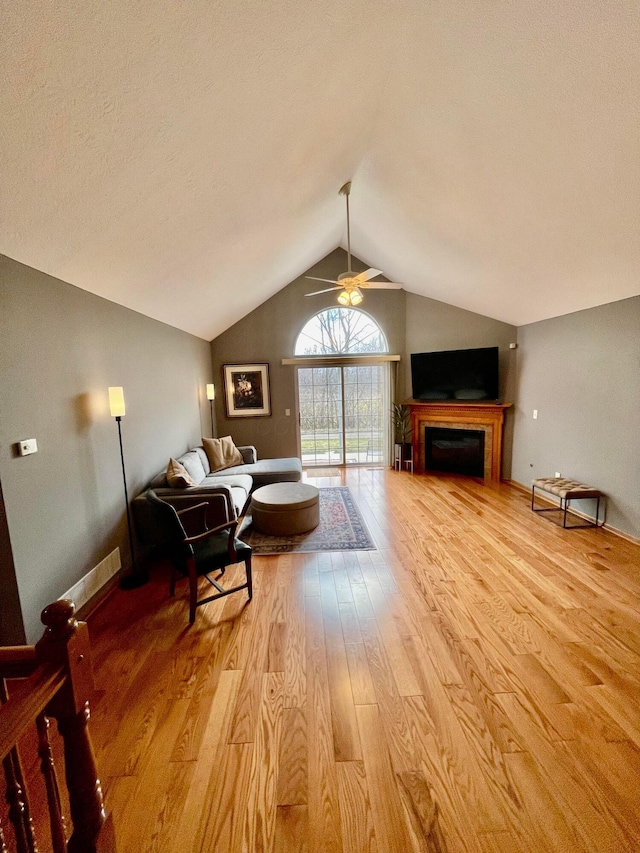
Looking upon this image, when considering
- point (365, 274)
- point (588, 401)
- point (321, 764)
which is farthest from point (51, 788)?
point (588, 401)

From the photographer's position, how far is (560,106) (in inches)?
76.3

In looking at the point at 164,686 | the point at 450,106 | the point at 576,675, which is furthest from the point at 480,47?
the point at 164,686

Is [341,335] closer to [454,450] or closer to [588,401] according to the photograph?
[454,450]

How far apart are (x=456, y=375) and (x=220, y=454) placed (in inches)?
159

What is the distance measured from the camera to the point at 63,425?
229 centimetres

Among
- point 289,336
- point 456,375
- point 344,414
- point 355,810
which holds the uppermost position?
point 289,336

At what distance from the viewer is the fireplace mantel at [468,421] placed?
17.7ft

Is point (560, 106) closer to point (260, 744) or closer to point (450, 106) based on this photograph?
point (450, 106)

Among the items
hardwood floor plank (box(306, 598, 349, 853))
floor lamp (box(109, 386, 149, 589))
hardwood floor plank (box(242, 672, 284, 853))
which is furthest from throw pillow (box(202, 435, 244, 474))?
hardwood floor plank (box(242, 672, 284, 853))

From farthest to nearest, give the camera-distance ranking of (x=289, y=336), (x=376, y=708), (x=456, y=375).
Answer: (x=289, y=336)
(x=456, y=375)
(x=376, y=708)

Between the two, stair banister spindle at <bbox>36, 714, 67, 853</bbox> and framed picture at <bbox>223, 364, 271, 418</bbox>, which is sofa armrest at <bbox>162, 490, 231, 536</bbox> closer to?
stair banister spindle at <bbox>36, 714, 67, 853</bbox>

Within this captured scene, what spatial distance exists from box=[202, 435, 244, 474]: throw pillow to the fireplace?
343 centimetres

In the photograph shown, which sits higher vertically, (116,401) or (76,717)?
(116,401)

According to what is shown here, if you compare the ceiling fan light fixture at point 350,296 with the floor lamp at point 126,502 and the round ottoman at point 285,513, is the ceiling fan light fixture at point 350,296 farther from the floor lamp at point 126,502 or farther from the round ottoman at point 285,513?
the floor lamp at point 126,502
